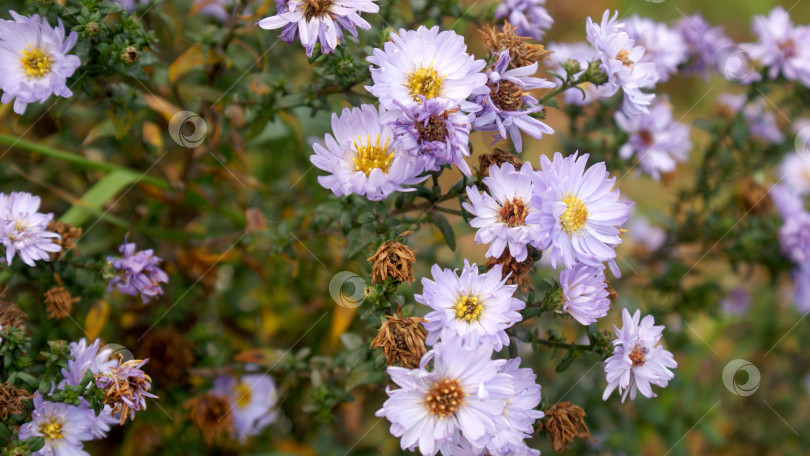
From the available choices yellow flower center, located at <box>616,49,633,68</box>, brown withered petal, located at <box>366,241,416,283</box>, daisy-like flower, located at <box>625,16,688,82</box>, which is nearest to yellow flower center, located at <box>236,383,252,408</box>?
brown withered petal, located at <box>366,241,416,283</box>

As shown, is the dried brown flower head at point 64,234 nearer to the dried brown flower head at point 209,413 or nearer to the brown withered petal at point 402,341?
the dried brown flower head at point 209,413

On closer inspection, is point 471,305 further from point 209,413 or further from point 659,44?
point 659,44

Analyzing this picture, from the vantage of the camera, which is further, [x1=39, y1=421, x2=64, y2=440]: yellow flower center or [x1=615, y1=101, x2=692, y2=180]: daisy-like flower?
[x1=615, y1=101, x2=692, y2=180]: daisy-like flower

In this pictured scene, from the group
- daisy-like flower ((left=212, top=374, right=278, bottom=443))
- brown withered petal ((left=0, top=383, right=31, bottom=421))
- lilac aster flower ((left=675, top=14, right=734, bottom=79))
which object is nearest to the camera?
brown withered petal ((left=0, top=383, right=31, bottom=421))


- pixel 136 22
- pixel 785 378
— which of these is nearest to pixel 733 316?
pixel 785 378

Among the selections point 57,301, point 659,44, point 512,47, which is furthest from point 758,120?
point 57,301

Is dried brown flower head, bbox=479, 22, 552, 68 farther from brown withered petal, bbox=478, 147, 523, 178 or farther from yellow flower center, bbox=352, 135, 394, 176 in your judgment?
yellow flower center, bbox=352, 135, 394, 176

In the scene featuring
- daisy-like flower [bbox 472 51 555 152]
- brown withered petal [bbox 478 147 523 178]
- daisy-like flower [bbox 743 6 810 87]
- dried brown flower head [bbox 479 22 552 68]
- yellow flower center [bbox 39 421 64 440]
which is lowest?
yellow flower center [bbox 39 421 64 440]
